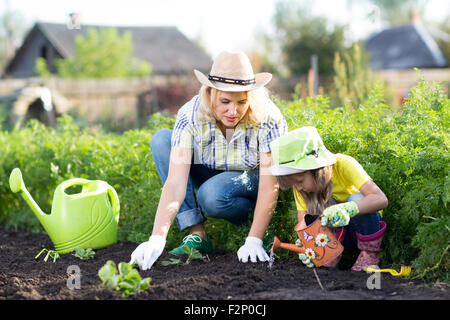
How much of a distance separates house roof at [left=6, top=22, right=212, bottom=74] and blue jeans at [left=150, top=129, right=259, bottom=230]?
2116 centimetres

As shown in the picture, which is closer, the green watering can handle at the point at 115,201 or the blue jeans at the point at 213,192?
the blue jeans at the point at 213,192

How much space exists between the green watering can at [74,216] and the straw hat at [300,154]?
1.32 meters

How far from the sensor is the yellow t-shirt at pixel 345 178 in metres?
2.38

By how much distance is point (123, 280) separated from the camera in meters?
2.12

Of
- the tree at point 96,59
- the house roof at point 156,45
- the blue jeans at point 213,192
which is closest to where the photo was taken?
the blue jeans at point 213,192

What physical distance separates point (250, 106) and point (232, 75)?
0.19 metres

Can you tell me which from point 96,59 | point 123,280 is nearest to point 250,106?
point 123,280

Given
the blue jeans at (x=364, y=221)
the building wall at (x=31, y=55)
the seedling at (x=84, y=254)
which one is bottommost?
the seedling at (x=84, y=254)

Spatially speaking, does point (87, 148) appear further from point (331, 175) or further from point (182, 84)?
point (182, 84)

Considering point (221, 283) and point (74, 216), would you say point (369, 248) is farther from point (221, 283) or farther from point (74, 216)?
point (74, 216)

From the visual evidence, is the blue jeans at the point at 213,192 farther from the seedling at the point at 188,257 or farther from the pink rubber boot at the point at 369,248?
the pink rubber boot at the point at 369,248

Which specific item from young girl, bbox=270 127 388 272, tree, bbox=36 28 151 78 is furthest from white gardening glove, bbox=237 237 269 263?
tree, bbox=36 28 151 78

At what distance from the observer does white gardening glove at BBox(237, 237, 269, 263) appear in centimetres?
263

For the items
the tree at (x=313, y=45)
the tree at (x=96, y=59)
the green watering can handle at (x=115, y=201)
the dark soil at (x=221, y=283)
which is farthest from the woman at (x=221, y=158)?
the tree at (x=96, y=59)
